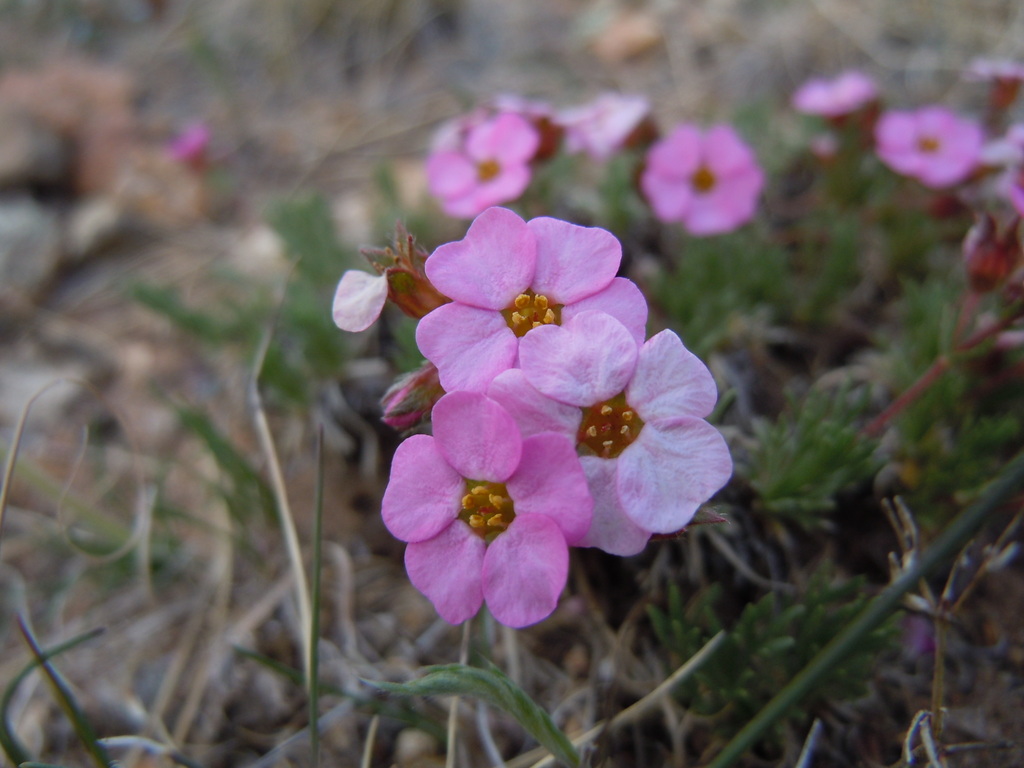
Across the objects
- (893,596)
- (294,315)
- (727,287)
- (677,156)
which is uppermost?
(677,156)

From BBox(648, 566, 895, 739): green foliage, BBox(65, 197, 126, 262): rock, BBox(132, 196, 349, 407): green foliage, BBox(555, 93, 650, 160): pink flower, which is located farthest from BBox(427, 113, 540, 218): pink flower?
BBox(65, 197, 126, 262): rock

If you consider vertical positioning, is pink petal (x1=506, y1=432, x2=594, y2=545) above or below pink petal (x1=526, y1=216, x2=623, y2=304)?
below

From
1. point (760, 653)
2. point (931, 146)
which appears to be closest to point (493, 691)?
point (760, 653)

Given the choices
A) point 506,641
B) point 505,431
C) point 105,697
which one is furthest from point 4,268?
point 505,431

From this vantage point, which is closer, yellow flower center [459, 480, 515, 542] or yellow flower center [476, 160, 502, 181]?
yellow flower center [459, 480, 515, 542]

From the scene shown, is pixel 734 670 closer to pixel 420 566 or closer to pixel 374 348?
pixel 420 566

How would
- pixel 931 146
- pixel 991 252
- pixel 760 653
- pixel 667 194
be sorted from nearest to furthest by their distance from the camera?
pixel 760 653
pixel 991 252
pixel 667 194
pixel 931 146

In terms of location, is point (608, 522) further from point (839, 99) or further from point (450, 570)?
point (839, 99)

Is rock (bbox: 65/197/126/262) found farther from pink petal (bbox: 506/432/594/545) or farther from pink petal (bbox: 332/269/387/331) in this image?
pink petal (bbox: 506/432/594/545)
